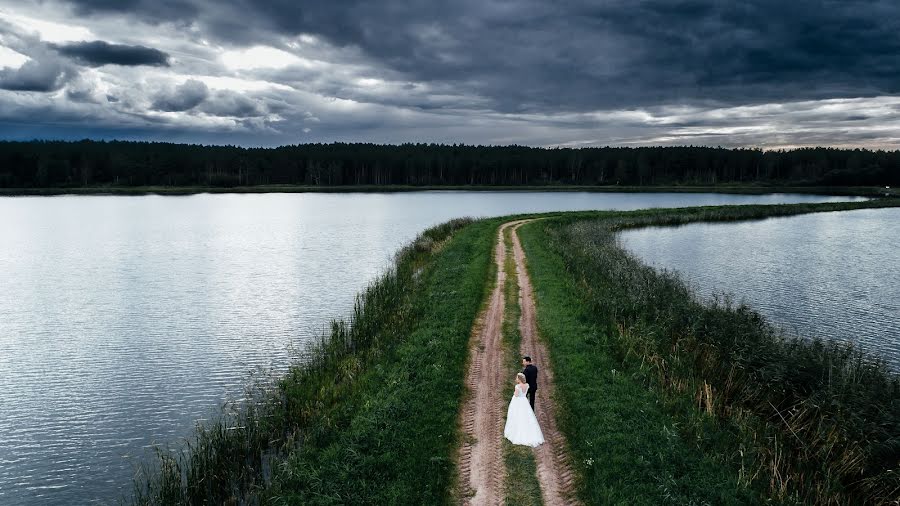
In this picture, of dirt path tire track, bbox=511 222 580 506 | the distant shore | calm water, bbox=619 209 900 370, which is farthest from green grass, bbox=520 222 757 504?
the distant shore

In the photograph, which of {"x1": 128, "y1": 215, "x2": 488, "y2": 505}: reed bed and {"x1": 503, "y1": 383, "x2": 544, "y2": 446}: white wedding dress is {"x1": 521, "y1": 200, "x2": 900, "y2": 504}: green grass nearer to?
{"x1": 503, "y1": 383, "x2": 544, "y2": 446}: white wedding dress

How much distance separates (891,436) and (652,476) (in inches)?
293

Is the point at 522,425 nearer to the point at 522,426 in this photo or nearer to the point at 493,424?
the point at 522,426

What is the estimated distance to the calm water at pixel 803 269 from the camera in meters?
28.2

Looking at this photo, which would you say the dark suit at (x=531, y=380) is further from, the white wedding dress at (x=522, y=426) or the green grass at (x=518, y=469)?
the white wedding dress at (x=522, y=426)

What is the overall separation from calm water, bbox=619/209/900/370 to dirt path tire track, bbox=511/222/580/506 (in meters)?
13.7

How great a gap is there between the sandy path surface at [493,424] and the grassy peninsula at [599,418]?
13.8 inches

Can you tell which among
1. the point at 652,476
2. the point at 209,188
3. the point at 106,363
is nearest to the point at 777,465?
the point at 652,476

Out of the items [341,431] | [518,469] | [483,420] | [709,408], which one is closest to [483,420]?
[483,420]

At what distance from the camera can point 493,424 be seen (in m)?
14.7

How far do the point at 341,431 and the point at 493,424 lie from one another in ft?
13.0

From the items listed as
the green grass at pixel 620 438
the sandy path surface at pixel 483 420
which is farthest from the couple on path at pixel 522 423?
the green grass at pixel 620 438

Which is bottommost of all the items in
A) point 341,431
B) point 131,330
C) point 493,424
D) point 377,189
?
point 131,330

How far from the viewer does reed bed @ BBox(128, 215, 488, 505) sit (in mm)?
12156
